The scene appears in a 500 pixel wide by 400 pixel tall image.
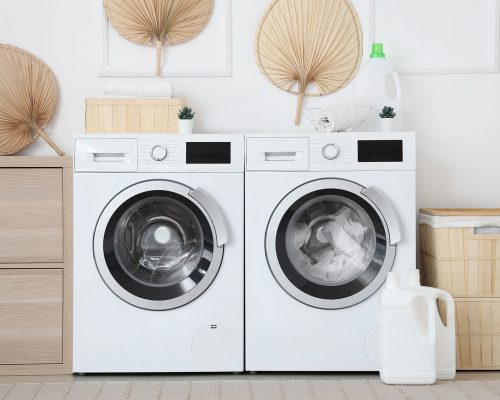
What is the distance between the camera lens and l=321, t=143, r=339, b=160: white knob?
3086 mm

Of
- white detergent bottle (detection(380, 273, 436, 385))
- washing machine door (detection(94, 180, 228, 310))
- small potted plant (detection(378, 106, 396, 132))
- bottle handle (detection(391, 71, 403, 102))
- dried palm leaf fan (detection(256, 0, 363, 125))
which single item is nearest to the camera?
white detergent bottle (detection(380, 273, 436, 385))

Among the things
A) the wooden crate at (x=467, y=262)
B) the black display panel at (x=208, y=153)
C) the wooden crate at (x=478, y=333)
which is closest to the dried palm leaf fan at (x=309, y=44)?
the black display panel at (x=208, y=153)

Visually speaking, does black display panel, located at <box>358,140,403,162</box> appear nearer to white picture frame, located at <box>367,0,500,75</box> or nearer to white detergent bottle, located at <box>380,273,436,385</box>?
white detergent bottle, located at <box>380,273,436,385</box>

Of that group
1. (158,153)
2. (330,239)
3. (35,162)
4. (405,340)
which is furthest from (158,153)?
(405,340)

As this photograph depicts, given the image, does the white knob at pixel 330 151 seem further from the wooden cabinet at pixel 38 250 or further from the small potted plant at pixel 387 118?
the wooden cabinet at pixel 38 250

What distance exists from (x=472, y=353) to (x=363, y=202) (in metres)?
0.78

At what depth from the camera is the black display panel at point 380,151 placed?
3098 millimetres

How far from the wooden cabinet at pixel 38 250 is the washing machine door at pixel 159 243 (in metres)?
0.20

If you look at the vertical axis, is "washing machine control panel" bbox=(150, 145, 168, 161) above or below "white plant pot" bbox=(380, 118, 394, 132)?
below

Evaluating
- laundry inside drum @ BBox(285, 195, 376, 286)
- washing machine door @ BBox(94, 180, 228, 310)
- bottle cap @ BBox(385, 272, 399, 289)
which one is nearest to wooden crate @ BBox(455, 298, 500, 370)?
bottle cap @ BBox(385, 272, 399, 289)

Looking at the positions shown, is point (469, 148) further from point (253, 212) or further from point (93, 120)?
point (93, 120)

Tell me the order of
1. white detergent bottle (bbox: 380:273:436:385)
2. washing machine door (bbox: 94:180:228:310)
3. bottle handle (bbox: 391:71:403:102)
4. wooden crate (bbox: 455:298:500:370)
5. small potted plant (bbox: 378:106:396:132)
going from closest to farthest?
white detergent bottle (bbox: 380:273:436:385), washing machine door (bbox: 94:180:228:310), wooden crate (bbox: 455:298:500:370), small potted plant (bbox: 378:106:396:132), bottle handle (bbox: 391:71:403:102)

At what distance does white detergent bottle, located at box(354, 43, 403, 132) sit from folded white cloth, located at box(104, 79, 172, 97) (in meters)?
0.88

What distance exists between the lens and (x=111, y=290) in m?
3.07
